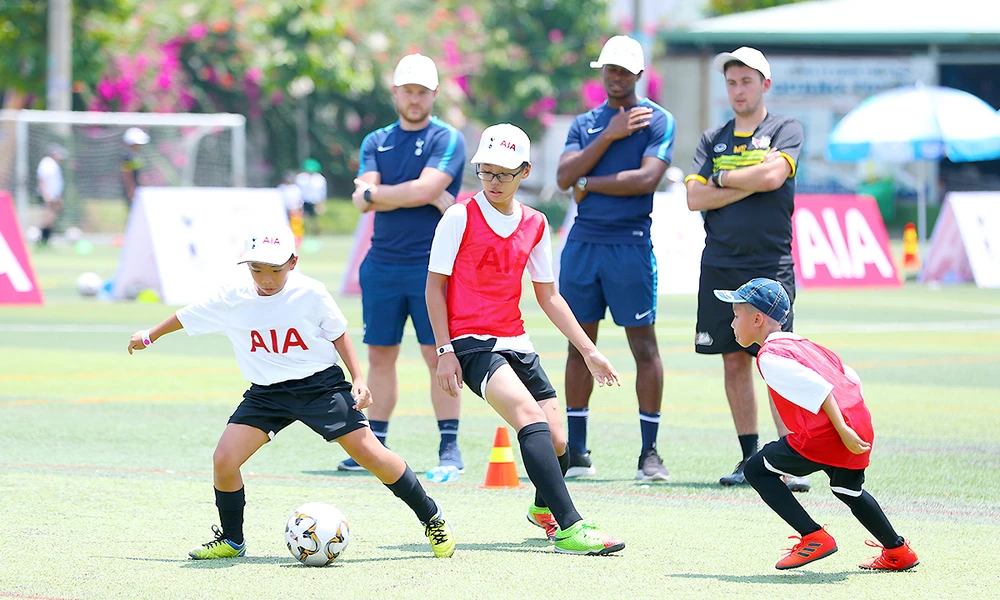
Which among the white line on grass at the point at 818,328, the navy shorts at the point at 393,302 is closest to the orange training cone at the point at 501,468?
the navy shorts at the point at 393,302

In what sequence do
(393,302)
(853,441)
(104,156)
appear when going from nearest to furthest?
1. (853,441)
2. (393,302)
3. (104,156)

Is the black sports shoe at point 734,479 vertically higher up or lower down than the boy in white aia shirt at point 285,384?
lower down

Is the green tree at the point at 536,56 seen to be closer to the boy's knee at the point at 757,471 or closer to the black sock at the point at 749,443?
the black sock at the point at 749,443

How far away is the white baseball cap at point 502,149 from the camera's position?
6547mm

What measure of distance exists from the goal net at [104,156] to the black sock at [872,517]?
29472 mm

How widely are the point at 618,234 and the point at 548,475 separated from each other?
102 inches

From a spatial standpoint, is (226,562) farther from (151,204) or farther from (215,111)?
(215,111)

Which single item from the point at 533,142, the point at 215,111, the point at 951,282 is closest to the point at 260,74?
the point at 215,111

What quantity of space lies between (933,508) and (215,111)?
1618 inches

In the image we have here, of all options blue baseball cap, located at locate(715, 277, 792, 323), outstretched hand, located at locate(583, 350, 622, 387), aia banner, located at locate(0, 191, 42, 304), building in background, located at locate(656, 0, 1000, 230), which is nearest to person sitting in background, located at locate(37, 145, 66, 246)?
aia banner, located at locate(0, 191, 42, 304)

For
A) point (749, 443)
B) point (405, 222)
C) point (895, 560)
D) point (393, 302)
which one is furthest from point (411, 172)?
point (895, 560)

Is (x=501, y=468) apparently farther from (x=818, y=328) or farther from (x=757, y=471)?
(x=818, y=328)

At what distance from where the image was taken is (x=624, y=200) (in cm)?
871

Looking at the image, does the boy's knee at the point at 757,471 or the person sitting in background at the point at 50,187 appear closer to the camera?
the boy's knee at the point at 757,471
